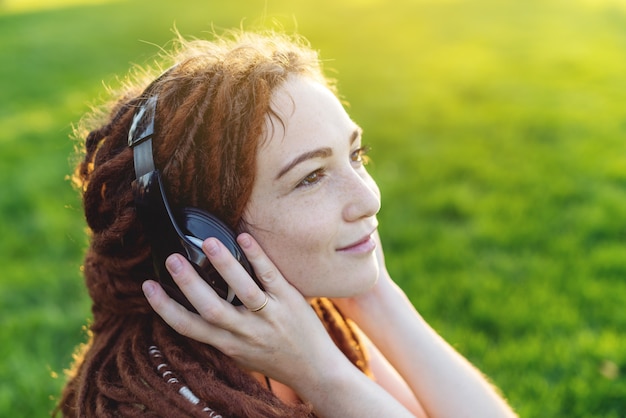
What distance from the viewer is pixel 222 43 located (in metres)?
2.27

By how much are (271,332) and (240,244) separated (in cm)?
27

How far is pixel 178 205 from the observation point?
1946mm

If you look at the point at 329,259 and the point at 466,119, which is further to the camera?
the point at 466,119

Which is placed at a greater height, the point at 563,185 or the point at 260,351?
the point at 260,351

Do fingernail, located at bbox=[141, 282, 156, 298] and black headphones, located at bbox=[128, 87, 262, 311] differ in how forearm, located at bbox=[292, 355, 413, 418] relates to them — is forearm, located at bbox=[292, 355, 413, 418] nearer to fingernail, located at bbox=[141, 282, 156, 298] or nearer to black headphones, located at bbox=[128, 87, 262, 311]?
black headphones, located at bbox=[128, 87, 262, 311]

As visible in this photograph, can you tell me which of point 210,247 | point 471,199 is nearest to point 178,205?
point 210,247

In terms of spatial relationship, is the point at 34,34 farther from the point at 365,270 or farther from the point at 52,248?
the point at 365,270

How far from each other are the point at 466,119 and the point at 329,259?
5.64 metres

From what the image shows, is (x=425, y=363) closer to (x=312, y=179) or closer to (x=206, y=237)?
(x=312, y=179)

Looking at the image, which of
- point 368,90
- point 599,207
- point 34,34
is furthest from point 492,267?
point 34,34

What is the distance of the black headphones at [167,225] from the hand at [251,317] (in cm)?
3

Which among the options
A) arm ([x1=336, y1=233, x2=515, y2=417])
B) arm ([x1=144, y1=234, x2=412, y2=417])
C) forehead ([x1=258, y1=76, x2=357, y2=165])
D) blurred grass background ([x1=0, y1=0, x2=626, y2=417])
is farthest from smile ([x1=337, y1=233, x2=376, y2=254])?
blurred grass background ([x1=0, y1=0, x2=626, y2=417])

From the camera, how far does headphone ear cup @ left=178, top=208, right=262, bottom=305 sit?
1.89m

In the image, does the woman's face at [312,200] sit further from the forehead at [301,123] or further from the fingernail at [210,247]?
the fingernail at [210,247]
